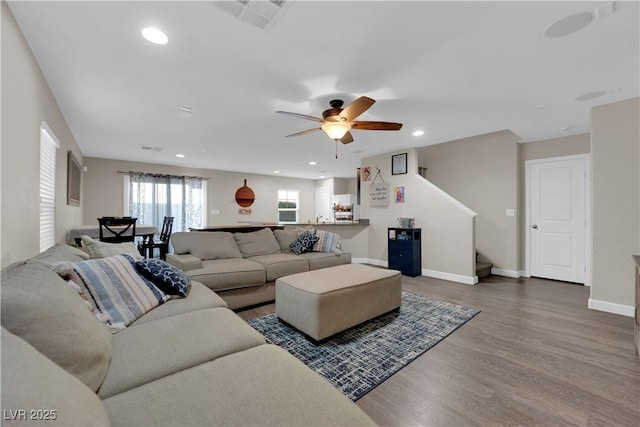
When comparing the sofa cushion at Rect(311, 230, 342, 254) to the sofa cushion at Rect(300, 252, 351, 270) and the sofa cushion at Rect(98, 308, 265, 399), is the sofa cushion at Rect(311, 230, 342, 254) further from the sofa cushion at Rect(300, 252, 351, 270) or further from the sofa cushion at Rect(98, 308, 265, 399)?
the sofa cushion at Rect(98, 308, 265, 399)

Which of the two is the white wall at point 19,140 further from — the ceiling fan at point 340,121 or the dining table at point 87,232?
the ceiling fan at point 340,121

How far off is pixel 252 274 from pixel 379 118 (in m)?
2.56

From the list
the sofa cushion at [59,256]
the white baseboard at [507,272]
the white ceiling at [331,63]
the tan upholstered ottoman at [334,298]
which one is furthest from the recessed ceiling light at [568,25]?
the white baseboard at [507,272]

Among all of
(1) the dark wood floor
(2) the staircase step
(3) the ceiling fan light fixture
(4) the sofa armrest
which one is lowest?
(1) the dark wood floor

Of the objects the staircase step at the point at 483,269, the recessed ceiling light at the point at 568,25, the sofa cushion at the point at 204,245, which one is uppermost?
the recessed ceiling light at the point at 568,25

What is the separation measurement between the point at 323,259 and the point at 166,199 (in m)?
5.01

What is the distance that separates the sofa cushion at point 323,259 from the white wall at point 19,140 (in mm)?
2808

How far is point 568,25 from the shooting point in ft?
6.02

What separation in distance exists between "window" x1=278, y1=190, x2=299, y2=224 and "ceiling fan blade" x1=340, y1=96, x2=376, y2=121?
259 inches

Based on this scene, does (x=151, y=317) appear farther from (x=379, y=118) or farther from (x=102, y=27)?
(x=379, y=118)

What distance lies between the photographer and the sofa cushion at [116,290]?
1.56m

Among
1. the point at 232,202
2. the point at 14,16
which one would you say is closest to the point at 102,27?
the point at 14,16

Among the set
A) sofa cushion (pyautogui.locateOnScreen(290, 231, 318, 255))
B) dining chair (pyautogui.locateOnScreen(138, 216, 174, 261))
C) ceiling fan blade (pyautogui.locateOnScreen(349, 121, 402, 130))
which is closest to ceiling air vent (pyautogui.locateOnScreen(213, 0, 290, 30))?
ceiling fan blade (pyautogui.locateOnScreen(349, 121, 402, 130))

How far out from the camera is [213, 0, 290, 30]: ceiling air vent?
1.59 meters
